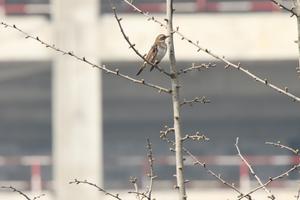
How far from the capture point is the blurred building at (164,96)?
16844 mm

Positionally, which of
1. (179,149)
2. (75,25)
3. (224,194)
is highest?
(75,25)

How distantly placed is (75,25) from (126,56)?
81cm

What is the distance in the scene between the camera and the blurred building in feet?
55.3

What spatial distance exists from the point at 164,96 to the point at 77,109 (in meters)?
5.50

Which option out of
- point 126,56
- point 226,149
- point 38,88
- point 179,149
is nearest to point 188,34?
point 126,56

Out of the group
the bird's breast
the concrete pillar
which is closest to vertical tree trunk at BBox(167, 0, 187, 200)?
the bird's breast

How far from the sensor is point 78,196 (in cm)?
1703

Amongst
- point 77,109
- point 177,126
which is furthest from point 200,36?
point 177,126

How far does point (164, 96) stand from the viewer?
22.7 meters

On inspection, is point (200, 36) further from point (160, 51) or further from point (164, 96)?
point (160, 51)

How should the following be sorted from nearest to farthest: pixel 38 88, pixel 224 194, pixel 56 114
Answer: pixel 224 194, pixel 56 114, pixel 38 88

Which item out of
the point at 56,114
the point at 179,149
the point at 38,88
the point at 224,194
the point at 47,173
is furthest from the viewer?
the point at 47,173

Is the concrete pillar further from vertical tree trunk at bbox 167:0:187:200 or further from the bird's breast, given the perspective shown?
vertical tree trunk at bbox 167:0:187:200

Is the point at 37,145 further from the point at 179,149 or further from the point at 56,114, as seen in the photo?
the point at 179,149
